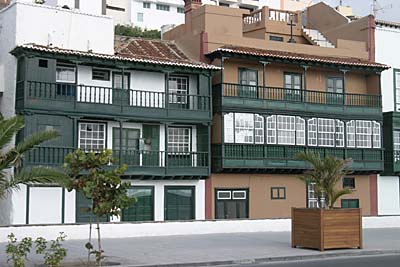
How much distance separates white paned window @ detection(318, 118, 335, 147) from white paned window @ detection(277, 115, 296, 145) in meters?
1.85

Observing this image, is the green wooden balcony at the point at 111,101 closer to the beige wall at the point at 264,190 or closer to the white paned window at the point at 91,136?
the white paned window at the point at 91,136

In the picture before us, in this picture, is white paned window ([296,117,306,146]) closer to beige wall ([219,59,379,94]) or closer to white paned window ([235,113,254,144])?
beige wall ([219,59,379,94])

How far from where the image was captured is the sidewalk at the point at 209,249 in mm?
19234

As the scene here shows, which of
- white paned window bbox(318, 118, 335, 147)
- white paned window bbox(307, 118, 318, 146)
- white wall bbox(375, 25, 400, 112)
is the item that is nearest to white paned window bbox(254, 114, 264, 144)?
white paned window bbox(307, 118, 318, 146)

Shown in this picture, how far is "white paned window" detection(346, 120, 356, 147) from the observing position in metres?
39.4

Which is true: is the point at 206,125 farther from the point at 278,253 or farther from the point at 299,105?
the point at 278,253

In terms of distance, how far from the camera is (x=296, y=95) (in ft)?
126

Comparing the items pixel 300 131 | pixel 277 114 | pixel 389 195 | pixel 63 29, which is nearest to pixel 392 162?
pixel 389 195

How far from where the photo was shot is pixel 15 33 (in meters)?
32.3

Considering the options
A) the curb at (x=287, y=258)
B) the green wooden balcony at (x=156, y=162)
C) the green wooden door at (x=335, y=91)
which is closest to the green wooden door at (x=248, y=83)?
the green wooden balcony at (x=156, y=162)

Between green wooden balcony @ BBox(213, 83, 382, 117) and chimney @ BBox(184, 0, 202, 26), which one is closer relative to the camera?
green wooden balcony @ BBox(213, 83, 382, 117)

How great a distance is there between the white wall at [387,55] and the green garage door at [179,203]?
13.9m

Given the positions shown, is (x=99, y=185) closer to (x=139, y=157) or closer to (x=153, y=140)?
(x=139, y=157)

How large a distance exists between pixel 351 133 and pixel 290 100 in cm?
458
